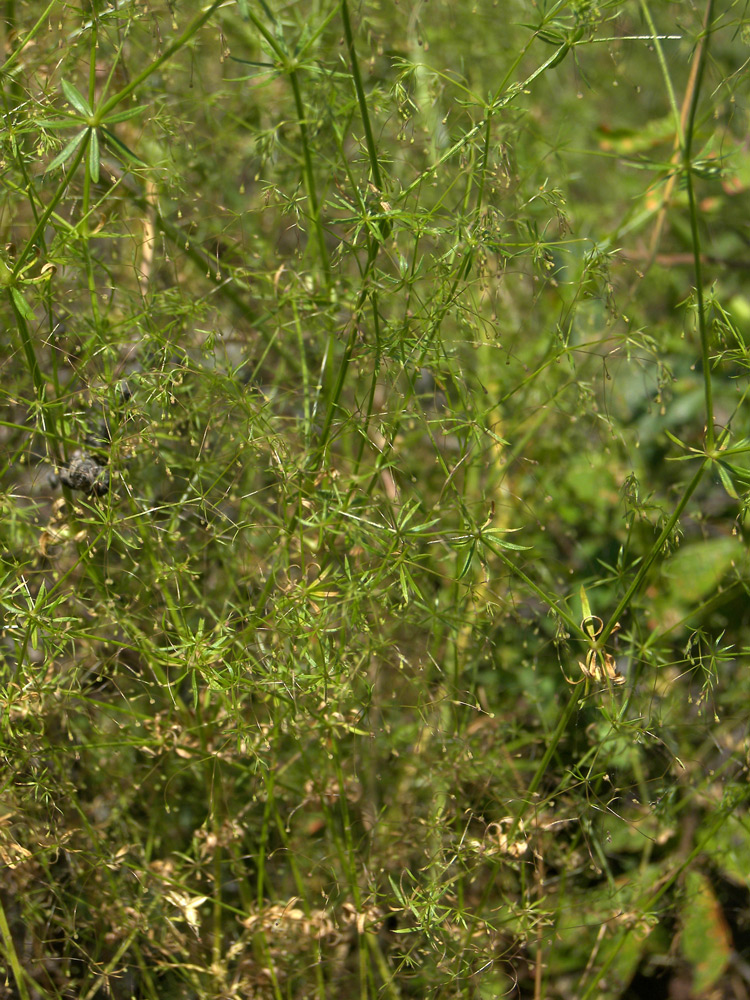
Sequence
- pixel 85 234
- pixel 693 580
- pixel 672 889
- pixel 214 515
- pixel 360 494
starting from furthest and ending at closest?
pixel 693 580 < pixel 672 889 < pixel 214 515 < pixel 360 494 < pixel 85 234

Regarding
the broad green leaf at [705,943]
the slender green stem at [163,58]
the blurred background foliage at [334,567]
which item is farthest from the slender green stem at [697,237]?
the broad green leaf at [705,943]

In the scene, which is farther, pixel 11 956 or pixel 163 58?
pixel 11 956

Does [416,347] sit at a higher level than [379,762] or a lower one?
higher

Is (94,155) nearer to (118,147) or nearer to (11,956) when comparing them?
(118,147)

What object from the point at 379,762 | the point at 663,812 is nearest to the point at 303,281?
the point at 379,762

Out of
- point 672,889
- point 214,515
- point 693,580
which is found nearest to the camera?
point 214,515

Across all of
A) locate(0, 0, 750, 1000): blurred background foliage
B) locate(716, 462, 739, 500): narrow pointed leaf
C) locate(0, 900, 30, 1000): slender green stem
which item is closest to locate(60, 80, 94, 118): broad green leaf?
locate(0, 0, 750, 1000): blurred background foliage

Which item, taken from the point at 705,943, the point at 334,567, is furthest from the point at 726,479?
the point at 705,943

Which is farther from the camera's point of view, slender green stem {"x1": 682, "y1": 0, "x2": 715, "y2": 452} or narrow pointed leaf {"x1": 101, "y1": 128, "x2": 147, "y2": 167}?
narrow pointed leaf {"x1": 101, "y1": 128, "x2": 147, "y2": 167}

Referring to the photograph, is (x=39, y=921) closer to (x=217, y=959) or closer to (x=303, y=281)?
(x=217, y=959)

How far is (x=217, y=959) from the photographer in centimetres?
112

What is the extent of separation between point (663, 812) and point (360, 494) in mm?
589

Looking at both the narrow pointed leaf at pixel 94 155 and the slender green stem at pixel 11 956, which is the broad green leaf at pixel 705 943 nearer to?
the slender green stem at pixel 11 956

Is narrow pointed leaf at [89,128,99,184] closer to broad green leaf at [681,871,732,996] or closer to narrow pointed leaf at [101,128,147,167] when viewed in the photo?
narrow pointed leaf at [101,128,147,167]
